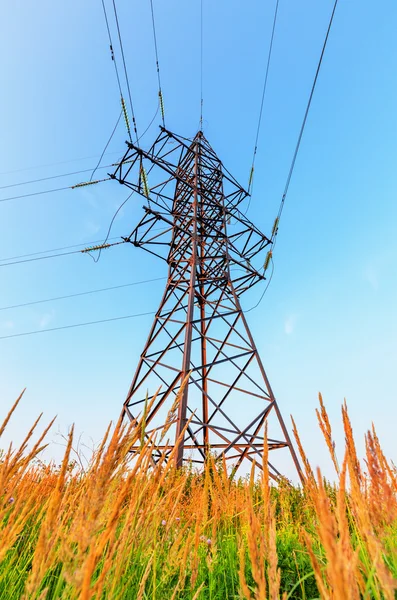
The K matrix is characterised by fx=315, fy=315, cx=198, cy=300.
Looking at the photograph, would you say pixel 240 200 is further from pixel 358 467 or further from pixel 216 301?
pixel 358 467

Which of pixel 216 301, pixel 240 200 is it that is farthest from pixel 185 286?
pixel 240 200

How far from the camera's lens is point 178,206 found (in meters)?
10.6

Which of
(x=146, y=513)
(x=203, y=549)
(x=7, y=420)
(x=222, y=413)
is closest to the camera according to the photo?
(x=7, y=420)

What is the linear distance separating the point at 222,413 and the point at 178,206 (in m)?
7.05

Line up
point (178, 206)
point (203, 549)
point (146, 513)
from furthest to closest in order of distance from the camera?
point (178, 206) < point (203, 549) < point (146, 513)

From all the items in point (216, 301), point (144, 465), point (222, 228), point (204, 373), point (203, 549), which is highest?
point (222, 228)

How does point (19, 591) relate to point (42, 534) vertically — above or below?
below

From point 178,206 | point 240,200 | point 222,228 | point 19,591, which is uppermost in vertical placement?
point 240,200

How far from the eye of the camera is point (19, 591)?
5.42ft

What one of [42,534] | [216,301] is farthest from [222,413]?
[42,534]

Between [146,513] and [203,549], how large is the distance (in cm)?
154

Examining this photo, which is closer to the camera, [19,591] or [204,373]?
[19,591]

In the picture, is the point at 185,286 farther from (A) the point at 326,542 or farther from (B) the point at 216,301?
(A) the point at 326,542

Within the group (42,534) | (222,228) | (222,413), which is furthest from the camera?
(222,228)
